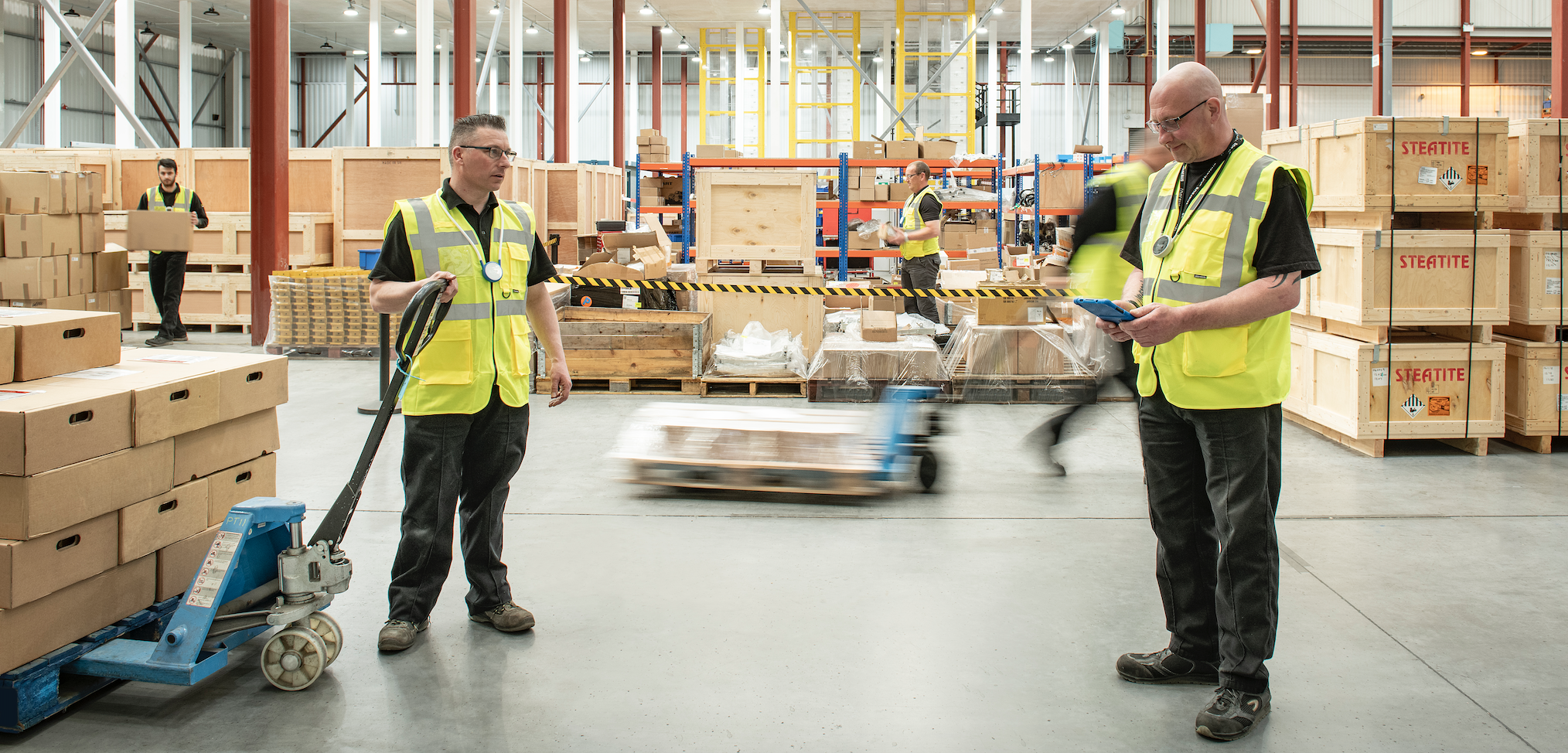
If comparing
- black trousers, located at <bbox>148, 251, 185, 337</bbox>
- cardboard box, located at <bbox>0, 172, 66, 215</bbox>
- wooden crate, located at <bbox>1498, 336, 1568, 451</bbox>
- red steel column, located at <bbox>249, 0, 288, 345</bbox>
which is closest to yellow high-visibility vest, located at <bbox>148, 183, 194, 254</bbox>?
black trousers, located at <bbox>148, 251, 185, 337</bbox>

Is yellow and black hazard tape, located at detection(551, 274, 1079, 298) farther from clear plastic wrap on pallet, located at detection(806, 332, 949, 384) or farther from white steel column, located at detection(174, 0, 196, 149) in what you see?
white steel column, located at detection(174, 0, 196, 149)

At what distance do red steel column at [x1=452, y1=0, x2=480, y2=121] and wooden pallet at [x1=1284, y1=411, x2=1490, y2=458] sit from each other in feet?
41.0

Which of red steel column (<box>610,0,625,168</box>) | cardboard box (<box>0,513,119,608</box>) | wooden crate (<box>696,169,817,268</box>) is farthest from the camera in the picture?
red steel column (<box>610,0,625,168</box>)

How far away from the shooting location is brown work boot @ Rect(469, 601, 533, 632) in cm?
407

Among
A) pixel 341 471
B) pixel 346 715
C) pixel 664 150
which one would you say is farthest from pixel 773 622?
pixel 664 150

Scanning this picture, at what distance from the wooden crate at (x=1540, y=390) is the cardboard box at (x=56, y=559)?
7.95 metres

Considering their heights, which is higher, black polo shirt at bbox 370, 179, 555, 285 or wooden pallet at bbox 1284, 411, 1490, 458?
black polo shirt at bbox 370, 179, 555, 285

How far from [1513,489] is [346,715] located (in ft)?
20.9

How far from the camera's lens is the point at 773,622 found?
4.23 metres

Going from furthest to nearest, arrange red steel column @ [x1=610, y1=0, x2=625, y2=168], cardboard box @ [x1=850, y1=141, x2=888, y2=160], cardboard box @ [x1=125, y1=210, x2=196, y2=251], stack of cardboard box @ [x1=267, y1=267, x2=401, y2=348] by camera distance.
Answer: red steel column @ [x1=610, y1=0, x2=625, y2=168] → cardboard box @ [x1=850, y1=141, x2=888, y2=160] → cardboard box @ [x1=125, y1=210, x2=196, y2=251] → stack of cardboard box @ [x1=267, y1=267, x2=401, y2=348]

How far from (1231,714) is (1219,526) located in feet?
1.82

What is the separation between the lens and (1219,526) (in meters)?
3.27

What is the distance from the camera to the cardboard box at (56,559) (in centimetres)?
302

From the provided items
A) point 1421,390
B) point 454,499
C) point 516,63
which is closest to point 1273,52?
point 1421,390
